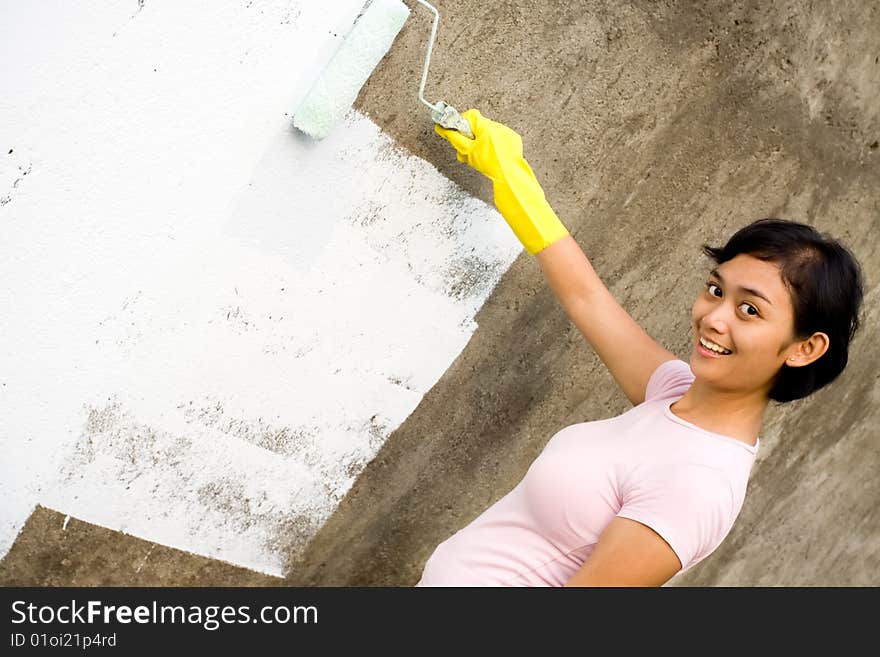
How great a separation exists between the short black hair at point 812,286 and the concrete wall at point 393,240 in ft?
1.97

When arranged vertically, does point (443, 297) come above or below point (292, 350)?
above

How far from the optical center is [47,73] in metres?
1.38

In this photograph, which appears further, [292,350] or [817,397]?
[817,397]

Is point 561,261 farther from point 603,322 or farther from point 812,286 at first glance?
point 812,286

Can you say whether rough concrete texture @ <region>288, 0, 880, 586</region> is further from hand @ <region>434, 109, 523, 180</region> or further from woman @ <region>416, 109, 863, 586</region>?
woman @ <region>416, 109, 863, 586</region>

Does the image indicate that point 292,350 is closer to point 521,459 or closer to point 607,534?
point 521,459

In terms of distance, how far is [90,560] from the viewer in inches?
67.3

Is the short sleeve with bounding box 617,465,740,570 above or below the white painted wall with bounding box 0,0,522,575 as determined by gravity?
above

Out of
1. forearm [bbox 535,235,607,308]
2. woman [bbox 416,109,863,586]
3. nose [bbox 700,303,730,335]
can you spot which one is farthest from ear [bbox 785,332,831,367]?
forearm [bbox 535,235,607,308]

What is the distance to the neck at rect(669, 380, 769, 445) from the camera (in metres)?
1.26

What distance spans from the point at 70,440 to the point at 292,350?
0.48m

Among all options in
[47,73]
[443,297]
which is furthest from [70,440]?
[443,297]

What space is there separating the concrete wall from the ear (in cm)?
67

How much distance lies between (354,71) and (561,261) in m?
0.53
